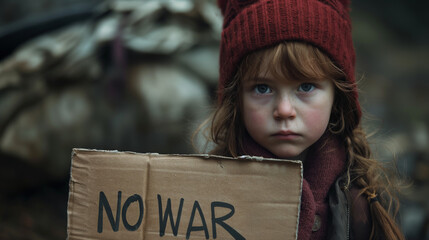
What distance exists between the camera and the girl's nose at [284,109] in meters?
1.24

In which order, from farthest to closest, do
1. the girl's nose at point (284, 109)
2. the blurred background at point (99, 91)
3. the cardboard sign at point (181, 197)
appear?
the blurred background at point (99, 91) → the girl's nose at point (284, 109) → the cardboard sign at point (181, 197)

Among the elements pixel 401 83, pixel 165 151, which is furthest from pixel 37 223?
pixel 401 83

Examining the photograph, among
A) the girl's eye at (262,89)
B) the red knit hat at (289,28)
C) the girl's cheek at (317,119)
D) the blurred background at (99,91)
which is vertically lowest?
the girl's cheek at (317,119)

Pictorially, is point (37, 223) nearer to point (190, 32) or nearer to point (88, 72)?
point (88, 72)

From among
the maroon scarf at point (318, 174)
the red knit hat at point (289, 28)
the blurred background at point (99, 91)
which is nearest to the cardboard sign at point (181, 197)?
the maroon scarf at point (318, 174)

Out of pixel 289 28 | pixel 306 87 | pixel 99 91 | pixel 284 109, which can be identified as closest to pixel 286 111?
pixel 284 109

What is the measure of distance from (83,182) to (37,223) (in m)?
1.90

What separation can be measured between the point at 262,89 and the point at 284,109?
113 millimetres

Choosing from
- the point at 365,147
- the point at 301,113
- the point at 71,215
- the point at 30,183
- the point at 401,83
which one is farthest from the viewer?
the point at 401,83

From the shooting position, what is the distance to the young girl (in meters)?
1.28

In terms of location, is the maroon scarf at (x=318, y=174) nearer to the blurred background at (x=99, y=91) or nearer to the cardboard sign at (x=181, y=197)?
the cardboard sign at (x=181, y=197)

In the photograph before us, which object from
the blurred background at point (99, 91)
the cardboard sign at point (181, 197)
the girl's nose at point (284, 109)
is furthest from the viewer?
the blurred background at point (99, 91)

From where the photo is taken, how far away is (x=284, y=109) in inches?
48.9

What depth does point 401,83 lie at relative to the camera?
4.15 metres
